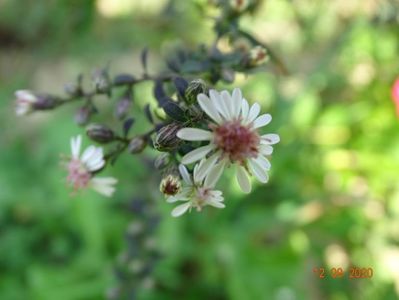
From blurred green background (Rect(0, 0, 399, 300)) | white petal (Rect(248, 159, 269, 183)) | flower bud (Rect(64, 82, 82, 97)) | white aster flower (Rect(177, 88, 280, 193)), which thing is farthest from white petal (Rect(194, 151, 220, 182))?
blurred green background (Rect(0, 0, 399, 300))

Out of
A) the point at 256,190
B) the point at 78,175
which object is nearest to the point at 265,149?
the point at 78,175

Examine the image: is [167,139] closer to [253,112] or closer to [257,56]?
[253,112]

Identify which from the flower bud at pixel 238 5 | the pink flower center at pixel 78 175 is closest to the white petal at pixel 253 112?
the pink flower center at pixel 78 175

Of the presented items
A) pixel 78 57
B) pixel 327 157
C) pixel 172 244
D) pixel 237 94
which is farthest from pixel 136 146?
pixel 78 57

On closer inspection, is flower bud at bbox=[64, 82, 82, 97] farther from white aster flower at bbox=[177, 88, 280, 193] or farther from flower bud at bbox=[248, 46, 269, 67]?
white aster flower at bbox=[177, 88, 280, 193]

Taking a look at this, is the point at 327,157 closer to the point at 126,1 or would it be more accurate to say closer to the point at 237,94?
the point at 126,1
